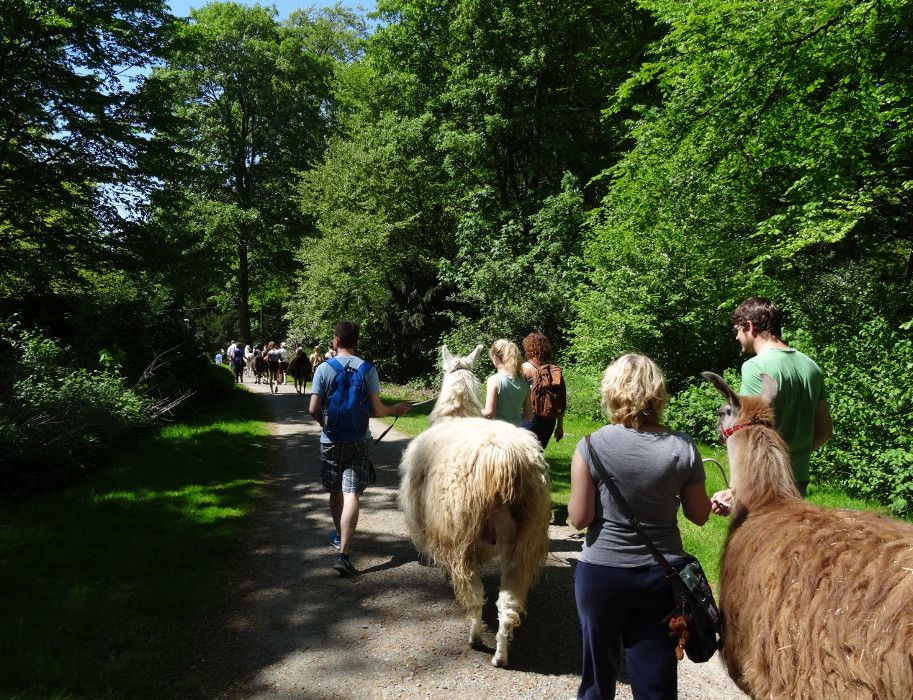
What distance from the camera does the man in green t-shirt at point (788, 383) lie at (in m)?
3.12

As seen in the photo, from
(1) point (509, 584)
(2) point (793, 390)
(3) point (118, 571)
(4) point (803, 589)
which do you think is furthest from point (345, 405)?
(4) point (803, 589)

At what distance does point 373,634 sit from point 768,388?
297 centimetres

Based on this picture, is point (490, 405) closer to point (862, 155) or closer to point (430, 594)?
point (430, 594)

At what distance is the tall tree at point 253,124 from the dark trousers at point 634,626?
95.7 feet

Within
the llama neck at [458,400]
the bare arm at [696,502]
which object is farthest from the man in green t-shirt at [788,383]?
the llama neck at [458,400]

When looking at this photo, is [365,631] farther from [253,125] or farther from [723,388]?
[253,125]

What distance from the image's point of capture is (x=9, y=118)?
33.9 ft

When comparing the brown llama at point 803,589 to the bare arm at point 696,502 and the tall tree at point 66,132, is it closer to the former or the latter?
the bare arm at point 696,502

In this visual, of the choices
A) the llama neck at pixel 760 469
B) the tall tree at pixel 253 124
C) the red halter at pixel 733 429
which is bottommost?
the llama neck at pixel 760 469

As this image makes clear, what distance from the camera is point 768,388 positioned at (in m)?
2.71

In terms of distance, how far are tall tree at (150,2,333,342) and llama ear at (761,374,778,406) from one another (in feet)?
95.1

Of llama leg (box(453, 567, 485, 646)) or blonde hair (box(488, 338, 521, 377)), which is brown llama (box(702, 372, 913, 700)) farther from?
blonde hair (box(488, 338, 521, 377))

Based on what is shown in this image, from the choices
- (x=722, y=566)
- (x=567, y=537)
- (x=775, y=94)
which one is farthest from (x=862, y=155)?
(x=722, y=566)

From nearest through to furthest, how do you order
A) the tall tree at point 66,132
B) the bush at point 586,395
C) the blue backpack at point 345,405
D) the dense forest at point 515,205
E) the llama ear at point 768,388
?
the llama ear at point 768,388, the blue backpack at point 345,405, the dense forest at point 515,205, the tall tree at point 66,132, the bush at point 586,395
